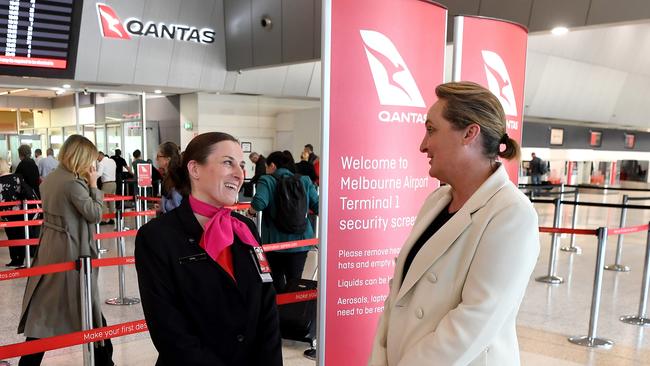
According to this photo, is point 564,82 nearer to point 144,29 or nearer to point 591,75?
point 591,75

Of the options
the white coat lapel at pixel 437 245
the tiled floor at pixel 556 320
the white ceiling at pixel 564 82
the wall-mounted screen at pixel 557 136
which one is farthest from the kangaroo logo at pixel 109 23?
the wall-mounted screen at pixel 557 136

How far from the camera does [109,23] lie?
37.0ft

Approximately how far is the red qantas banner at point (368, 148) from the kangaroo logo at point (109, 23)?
10.2 meters

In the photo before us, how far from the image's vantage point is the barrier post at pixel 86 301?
10.1 ft

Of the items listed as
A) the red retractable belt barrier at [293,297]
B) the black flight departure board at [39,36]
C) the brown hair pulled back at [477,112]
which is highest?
the black flight departure board at [39,36]

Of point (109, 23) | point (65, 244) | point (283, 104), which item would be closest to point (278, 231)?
point (65, 244)

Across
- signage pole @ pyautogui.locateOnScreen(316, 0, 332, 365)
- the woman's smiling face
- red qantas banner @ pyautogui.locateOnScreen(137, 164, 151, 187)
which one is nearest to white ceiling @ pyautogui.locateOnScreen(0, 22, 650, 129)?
red qantas banner @ pyautogui.locateOnScreen(137, 164, 151, 187)

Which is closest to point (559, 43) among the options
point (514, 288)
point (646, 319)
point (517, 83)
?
point (646, 319)

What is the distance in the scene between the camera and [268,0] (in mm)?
12141

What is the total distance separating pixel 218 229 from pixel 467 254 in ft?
2.88

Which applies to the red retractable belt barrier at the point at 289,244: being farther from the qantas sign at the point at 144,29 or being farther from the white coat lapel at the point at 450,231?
the qantas sign at the point at 144,29

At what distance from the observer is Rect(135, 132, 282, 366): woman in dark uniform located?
1.75 m

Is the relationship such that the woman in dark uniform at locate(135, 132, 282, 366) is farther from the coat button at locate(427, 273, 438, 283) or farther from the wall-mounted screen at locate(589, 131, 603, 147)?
the wall-mounted screen at locate(589, 131, 603, 147)

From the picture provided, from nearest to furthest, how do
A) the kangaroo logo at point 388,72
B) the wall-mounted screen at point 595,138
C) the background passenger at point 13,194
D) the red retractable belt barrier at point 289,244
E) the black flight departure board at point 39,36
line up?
the kangaroo logo at point 388,72 < the red retractable belt barrier at point 289,244 < the background passenger at point 13,194 < the black flight departure board at point 39,36 < the wall-mounted screen at point 595,138
